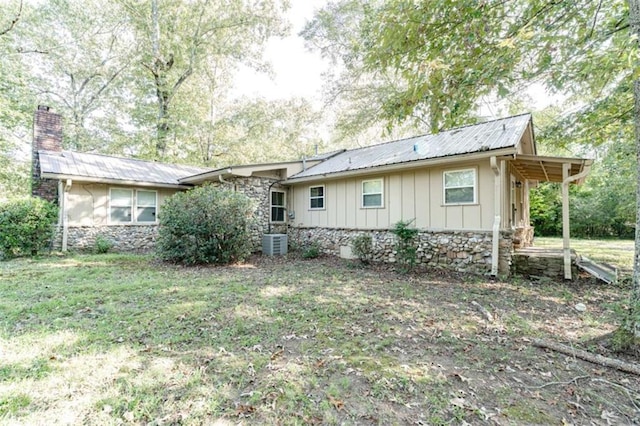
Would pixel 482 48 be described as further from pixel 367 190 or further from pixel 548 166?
pixel 367 190

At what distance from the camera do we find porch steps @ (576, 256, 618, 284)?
20.6ft

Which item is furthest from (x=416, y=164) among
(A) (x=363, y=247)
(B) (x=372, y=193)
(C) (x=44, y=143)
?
(C) (x=44, y=143)

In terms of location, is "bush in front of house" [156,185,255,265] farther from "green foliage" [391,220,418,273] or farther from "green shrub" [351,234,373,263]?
"green foliage" [391,220,418,273]

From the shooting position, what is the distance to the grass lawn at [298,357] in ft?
7.43

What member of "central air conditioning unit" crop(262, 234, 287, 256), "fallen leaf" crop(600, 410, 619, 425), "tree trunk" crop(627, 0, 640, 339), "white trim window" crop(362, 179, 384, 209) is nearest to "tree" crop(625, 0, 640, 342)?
"tree trunk" crop(627, 0, 640, 339)

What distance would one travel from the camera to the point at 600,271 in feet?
21.9

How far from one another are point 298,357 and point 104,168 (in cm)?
1162

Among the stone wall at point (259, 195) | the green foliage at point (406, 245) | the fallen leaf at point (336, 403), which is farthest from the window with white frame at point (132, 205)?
the fallen leaf at point (336, 403)

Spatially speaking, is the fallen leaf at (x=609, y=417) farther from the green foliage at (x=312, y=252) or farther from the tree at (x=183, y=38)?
the tree at (x=183, y=38)

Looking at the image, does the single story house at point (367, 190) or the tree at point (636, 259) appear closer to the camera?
the tree at point (636, 259)

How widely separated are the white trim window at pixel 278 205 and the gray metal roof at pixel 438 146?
99cm

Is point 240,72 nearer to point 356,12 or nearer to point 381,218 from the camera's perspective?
point 356,12

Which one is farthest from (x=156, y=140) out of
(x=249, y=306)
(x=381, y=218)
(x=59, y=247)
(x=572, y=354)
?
(x=572, y=354)

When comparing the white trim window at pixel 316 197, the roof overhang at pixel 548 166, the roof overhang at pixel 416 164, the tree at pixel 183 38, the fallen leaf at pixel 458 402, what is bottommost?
the fallen leaf at pixel 458 402
